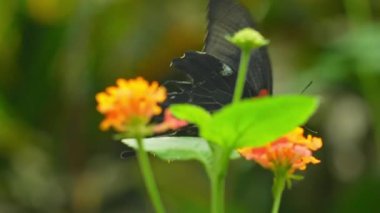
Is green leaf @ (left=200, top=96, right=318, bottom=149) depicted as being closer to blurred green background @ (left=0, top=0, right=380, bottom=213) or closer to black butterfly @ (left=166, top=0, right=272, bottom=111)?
black butterfly @ (left=166, top=0, right=272, bottom=111)

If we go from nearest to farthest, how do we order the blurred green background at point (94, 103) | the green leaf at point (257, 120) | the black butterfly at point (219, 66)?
the green leaf at point (257, 120) → the black butterfly at point (219, 66) → the blurred green background at point (94, 103)

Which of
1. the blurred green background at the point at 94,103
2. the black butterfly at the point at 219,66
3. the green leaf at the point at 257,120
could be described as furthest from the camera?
the blurred green background at the point at 94,103

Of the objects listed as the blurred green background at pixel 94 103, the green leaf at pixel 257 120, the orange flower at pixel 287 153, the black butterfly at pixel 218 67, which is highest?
the blurred green background at pixel 94 103

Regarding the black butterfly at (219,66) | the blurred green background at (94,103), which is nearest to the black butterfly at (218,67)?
the black butterfly at (219,66)

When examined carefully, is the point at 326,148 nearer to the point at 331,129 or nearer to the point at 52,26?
the point at 331,129

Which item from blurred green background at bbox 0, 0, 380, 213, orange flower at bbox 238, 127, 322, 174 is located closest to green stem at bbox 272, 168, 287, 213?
orange flower at bbox 238, 127, 322, 174

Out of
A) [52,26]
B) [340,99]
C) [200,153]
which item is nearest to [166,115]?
[200,153]

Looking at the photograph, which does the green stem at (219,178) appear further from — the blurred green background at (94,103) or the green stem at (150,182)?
the blurred green background at (94,103)

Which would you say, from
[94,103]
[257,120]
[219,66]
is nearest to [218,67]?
[219,66]
